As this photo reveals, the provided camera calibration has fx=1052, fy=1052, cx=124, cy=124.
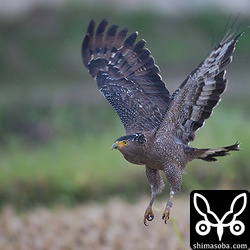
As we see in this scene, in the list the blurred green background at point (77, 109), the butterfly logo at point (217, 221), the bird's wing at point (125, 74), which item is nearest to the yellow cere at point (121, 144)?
the bird's wing at point (125, 74)

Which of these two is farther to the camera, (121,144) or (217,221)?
(217,221)

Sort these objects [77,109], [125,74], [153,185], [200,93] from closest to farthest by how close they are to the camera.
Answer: [153,185] → [200,93] → [125,74] → [77,109]

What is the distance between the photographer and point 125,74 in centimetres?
661

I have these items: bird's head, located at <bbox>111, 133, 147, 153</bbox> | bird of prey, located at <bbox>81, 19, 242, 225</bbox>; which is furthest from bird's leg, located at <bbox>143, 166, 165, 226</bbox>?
bird's head, located at <bbox>111, 133, 147, 153</bbox>

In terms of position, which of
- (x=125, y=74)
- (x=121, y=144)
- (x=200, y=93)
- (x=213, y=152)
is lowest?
(x=121, y=144)

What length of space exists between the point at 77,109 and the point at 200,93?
12.2 meters

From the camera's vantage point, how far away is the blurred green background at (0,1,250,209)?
12.2m

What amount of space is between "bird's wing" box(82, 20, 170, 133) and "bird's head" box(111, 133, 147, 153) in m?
0.58

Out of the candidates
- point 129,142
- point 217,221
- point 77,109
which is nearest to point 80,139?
point 77,109

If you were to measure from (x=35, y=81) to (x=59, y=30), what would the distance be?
1.27 m

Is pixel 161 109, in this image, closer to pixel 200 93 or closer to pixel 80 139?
pixel 200 93

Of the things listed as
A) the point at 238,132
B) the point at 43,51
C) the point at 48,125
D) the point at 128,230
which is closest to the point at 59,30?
the point at 43,51

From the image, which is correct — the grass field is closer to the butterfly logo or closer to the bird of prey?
the butterfly logo

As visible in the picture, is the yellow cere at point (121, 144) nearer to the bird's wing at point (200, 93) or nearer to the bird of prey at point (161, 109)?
the bird of prey at point (161, 109)
